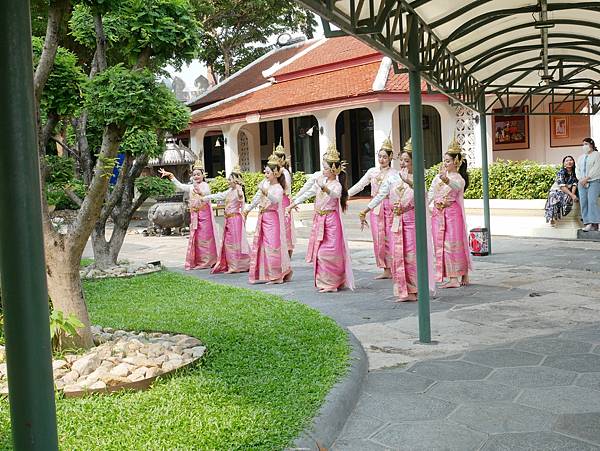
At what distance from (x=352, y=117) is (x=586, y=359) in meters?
20.0

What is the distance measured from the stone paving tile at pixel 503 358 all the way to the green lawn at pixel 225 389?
1056 mm

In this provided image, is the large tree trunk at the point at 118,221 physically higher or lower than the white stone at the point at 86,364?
higher

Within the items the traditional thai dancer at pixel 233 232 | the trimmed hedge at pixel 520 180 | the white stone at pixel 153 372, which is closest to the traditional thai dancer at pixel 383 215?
the traditional thai dancer at pixel 233 232

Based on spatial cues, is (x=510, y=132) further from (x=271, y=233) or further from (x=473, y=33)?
(x=473, y=33)

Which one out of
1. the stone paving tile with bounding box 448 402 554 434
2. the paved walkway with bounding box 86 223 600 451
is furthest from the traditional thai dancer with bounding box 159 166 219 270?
the stone paving tile with bounding box 448 402 554 434

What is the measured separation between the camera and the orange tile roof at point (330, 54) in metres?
23.1

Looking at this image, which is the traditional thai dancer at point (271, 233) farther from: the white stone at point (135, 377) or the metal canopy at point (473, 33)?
the white stone at point (135, 377)

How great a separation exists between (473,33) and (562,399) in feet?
14.9

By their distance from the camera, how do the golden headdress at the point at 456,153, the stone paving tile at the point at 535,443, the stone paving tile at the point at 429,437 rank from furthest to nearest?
the golden headdress at the point at 456,153
the stone paving tile at the point at 429,437
the stone paving tile at the point at 535,443

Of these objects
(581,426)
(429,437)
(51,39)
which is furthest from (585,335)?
(51,39)

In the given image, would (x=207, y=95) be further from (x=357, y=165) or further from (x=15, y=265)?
(x=15, y=265)

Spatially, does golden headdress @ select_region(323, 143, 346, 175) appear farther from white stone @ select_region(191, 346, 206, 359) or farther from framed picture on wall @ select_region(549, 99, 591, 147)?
framed picture on wall @ select_region(549, 99, 591, 147)

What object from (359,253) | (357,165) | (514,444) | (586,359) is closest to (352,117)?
(357,165)

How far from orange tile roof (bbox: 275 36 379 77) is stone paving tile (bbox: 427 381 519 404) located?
18.5m
